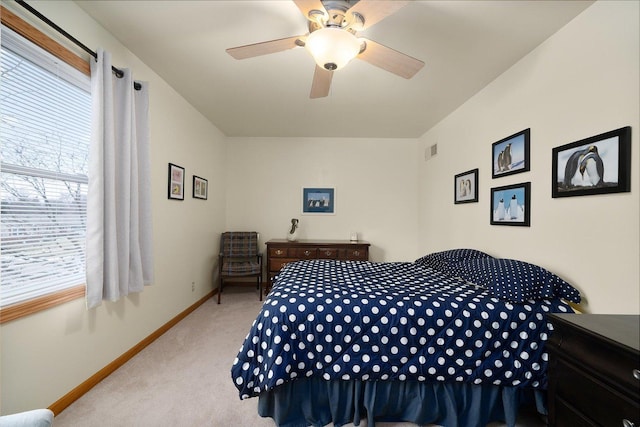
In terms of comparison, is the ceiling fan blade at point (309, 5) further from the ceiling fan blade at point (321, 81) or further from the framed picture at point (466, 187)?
the framed picture at point (466, 187)

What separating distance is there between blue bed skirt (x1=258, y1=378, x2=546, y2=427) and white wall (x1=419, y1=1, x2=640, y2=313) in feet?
2.67

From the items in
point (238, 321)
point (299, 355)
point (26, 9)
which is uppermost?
point (26, 9)

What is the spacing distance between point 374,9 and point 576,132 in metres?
1.51

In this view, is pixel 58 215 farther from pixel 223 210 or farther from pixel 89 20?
pixel 223 210

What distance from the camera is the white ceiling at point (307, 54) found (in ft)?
5.62

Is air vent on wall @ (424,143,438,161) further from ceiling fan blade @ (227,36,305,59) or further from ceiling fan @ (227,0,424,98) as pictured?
ceiling fan blade @ (227,36,305,59)

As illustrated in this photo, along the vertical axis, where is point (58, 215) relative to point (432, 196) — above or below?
below

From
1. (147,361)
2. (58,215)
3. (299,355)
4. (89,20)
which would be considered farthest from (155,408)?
(89,20)

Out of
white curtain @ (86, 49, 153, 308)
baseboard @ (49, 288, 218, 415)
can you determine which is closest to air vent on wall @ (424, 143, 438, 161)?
white curtain @ (86, 49, 153, 308)

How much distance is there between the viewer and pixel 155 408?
1678mm

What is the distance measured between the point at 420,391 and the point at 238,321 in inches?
85.5

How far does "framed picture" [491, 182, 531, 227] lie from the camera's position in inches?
83.3

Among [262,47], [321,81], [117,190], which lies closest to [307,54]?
[321,81]

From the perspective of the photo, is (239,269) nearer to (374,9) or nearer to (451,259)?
(451,259)
